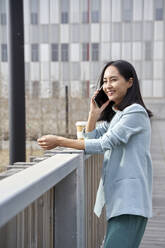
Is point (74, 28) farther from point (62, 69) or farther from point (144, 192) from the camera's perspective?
point (144, 192)

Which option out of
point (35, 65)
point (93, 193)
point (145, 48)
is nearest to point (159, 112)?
point (145, 48)

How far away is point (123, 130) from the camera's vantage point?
6.68ft

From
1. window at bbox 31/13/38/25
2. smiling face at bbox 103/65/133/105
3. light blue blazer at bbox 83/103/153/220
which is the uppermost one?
window at bbox 31/13/38/25

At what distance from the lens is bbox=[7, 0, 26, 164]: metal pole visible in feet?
14.5

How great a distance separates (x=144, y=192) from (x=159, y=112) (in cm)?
4119

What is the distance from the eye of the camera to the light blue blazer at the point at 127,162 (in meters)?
2.04

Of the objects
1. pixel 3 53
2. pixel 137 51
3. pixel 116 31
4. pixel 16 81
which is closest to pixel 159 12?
pixel 137 51

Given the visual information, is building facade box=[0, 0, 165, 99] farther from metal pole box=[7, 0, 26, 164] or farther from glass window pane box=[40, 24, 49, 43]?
metal pole box=[7, 0, 26, 164]

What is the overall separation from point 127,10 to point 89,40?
473 cm

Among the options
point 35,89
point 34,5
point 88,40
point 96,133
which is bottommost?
point 35,89

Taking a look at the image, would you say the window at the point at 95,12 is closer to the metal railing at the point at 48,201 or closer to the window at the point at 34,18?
the window at the point at 34,18

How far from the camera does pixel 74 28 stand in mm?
39281

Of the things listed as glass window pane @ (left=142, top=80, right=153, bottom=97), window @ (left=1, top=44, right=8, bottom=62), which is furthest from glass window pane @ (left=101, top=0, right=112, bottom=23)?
window @ (left=1, top=44, right=8, bottom=62)

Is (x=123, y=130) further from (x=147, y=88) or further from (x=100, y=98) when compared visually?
(x=147, y=88)
